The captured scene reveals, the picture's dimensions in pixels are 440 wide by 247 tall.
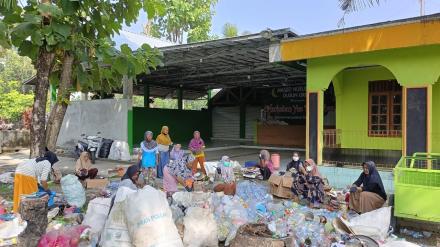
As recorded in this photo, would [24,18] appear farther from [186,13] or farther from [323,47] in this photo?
[186,13]

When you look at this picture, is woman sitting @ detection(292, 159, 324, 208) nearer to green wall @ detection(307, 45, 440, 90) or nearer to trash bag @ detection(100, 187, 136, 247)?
green wall @ detection(307, 45, 440, 90)

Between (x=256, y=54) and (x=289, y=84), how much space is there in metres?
8.67

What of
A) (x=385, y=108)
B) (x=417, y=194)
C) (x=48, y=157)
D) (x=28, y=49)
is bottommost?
(x=417, y=194)

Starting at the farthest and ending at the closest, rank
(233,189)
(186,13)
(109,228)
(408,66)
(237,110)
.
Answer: (186,13)
(237,110)
(408,66)
(233,189)
(109,228)

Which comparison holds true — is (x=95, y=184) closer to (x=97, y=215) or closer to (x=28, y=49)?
(x=97, y=215)

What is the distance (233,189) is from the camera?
700 cm

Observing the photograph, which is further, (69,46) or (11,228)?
(69,46)

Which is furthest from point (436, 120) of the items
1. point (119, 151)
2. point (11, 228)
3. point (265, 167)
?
point (119, 151)

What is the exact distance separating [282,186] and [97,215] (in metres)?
3.72

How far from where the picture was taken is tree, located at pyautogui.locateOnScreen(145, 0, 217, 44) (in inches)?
1217

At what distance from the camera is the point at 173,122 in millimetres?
21750

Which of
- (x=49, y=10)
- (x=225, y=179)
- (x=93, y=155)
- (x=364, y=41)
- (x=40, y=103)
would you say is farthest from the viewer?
(x=93, y=155)

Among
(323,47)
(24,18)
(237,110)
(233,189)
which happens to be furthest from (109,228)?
(237,110)

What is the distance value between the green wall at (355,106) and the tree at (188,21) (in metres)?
21.3
